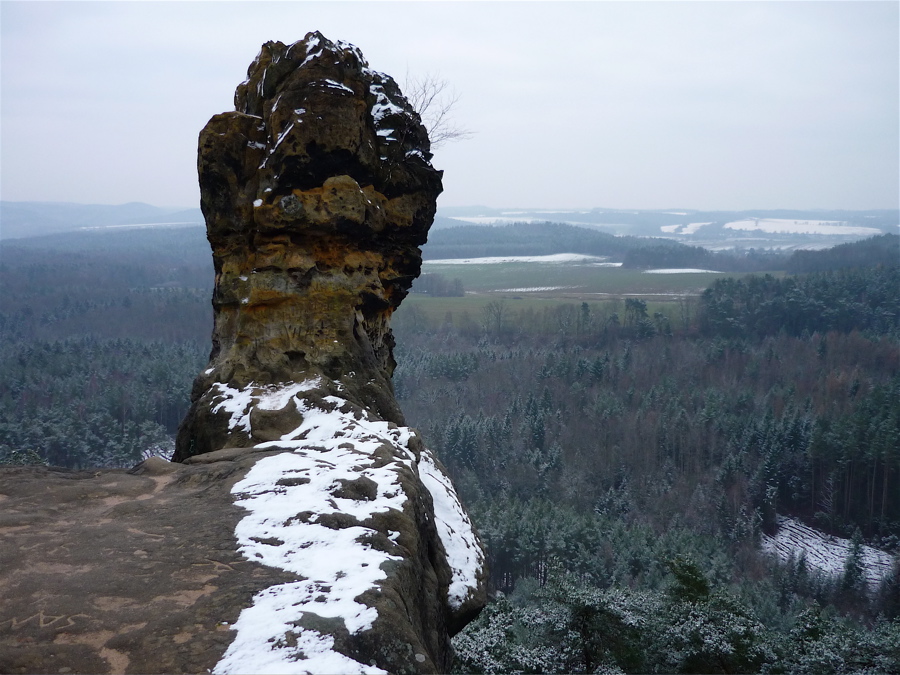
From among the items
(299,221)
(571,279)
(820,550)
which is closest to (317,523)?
(299,221)

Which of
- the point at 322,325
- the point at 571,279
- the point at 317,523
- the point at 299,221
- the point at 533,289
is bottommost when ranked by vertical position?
the point at 533,289

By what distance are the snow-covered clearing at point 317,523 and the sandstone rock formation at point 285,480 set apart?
0.02m

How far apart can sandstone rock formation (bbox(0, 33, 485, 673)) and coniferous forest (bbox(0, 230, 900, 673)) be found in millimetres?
8325

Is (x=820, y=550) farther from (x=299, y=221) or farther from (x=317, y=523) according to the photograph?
Result: (x=317, y=523)

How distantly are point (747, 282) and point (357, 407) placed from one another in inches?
3944

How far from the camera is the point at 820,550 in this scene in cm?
4850

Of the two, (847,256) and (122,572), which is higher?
(847,256)

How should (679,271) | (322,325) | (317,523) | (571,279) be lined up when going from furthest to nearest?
(679,271) → (571,279) → (322,325) → (317,523)

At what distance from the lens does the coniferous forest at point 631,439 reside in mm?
16578

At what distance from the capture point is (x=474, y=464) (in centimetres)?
6041

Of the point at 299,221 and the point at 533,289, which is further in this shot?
the point at 533,289

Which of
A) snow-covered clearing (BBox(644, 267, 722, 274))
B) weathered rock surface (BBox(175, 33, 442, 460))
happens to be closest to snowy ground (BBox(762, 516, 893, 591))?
weathered rock surface (BBox(175, 33, 442, 460))

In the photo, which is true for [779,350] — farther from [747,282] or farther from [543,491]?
[543,491]

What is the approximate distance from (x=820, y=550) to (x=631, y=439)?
18.3 meters
